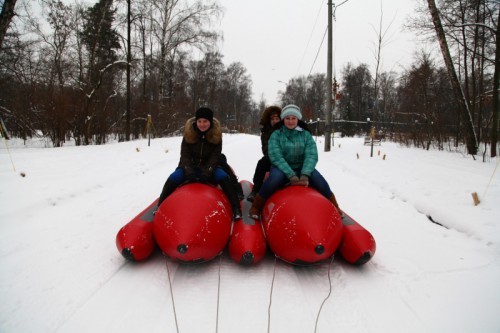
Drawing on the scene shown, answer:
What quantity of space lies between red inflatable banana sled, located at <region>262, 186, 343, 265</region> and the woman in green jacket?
0.38 meters

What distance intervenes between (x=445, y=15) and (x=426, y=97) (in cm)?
355

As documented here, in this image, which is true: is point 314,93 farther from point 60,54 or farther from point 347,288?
point 347,288

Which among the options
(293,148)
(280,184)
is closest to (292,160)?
(293,148)

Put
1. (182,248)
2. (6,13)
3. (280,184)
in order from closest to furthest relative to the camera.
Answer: (182,248) → (280,184) → (6,13)

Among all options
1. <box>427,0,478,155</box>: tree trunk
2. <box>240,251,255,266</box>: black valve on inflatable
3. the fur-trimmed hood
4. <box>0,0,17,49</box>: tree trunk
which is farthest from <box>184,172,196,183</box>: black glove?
<box>427,0,478,155</box>: tree trunk

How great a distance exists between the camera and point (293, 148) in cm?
346

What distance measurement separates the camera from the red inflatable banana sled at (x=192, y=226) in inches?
90.3

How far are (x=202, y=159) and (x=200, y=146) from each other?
0.17m

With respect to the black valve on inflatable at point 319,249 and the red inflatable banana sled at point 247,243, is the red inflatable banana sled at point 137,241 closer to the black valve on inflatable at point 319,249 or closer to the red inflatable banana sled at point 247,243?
the red inflatable banana sled at point 247,243

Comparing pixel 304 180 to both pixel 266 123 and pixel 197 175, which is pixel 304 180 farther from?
pixel 266 123

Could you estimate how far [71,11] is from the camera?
14.4 m

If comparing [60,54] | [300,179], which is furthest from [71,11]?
[300,179]

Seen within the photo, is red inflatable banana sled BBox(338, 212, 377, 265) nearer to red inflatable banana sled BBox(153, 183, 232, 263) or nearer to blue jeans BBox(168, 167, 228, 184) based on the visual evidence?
red inflatable banana sled BBox(153, 183, 232, 263)

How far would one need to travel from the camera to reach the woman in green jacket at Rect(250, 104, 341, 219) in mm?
3131
